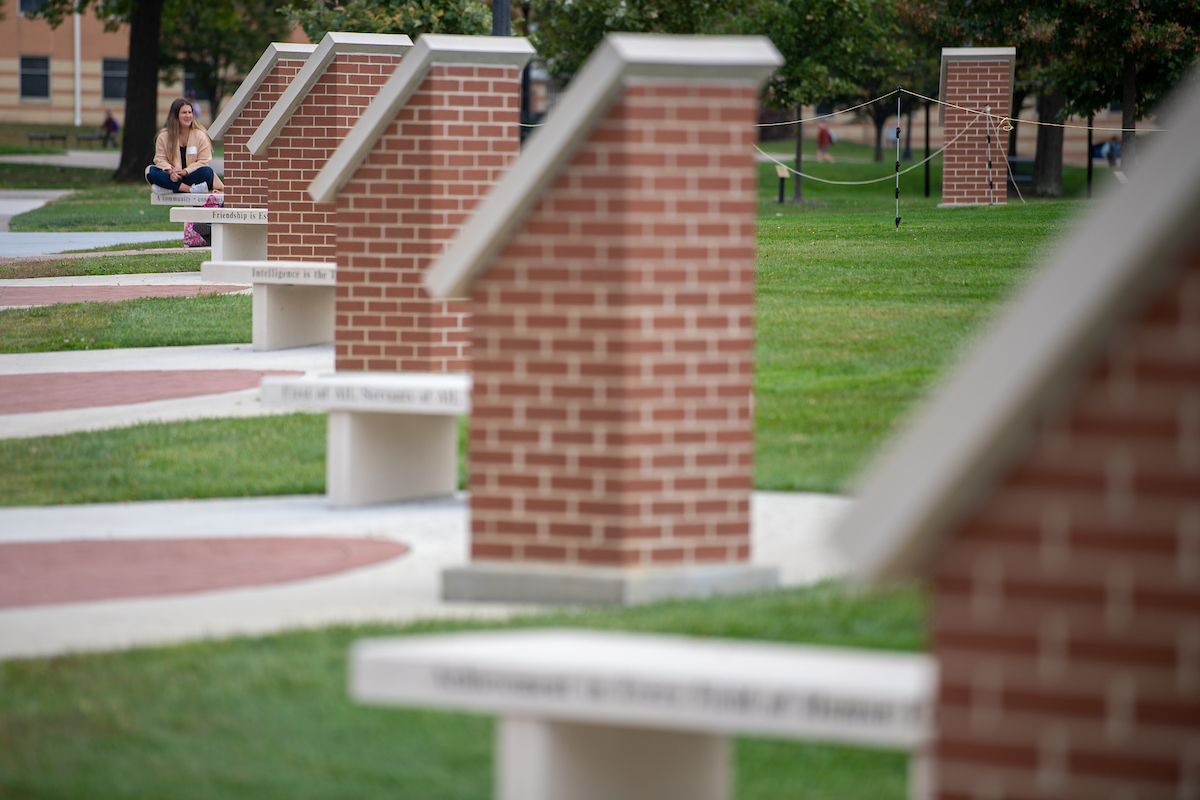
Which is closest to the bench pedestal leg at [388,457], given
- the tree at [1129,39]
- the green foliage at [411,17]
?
the green foliage at [411,17]

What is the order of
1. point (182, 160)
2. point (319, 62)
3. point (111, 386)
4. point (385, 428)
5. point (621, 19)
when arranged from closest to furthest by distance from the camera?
point (385, 428) < point (111, 386) < point (319, 62) < point (182, 160) < point (621, 19)

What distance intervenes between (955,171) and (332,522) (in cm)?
1687

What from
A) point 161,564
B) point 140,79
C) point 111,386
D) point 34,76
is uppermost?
point 34,76

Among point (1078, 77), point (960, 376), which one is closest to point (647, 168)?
point (960, 376)

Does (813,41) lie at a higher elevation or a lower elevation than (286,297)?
higher

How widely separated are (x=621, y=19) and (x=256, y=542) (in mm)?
23044

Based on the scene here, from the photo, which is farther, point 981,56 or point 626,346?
point 981,56

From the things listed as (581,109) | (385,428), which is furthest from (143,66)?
(581,109)

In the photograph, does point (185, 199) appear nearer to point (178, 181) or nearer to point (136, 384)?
point (178, 181)

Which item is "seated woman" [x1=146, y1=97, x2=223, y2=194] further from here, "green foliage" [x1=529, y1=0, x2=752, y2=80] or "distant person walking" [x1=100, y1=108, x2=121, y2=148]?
"distant person walking" [x1=100, y1=108, x2=121, y2=148]

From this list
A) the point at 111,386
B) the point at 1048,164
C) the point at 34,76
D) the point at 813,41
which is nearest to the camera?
the point at 111,386

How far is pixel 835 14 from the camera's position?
31141mm

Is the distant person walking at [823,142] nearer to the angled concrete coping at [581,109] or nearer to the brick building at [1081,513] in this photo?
the angled concrete coping at [581,109]

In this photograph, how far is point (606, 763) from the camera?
3.96 meters
